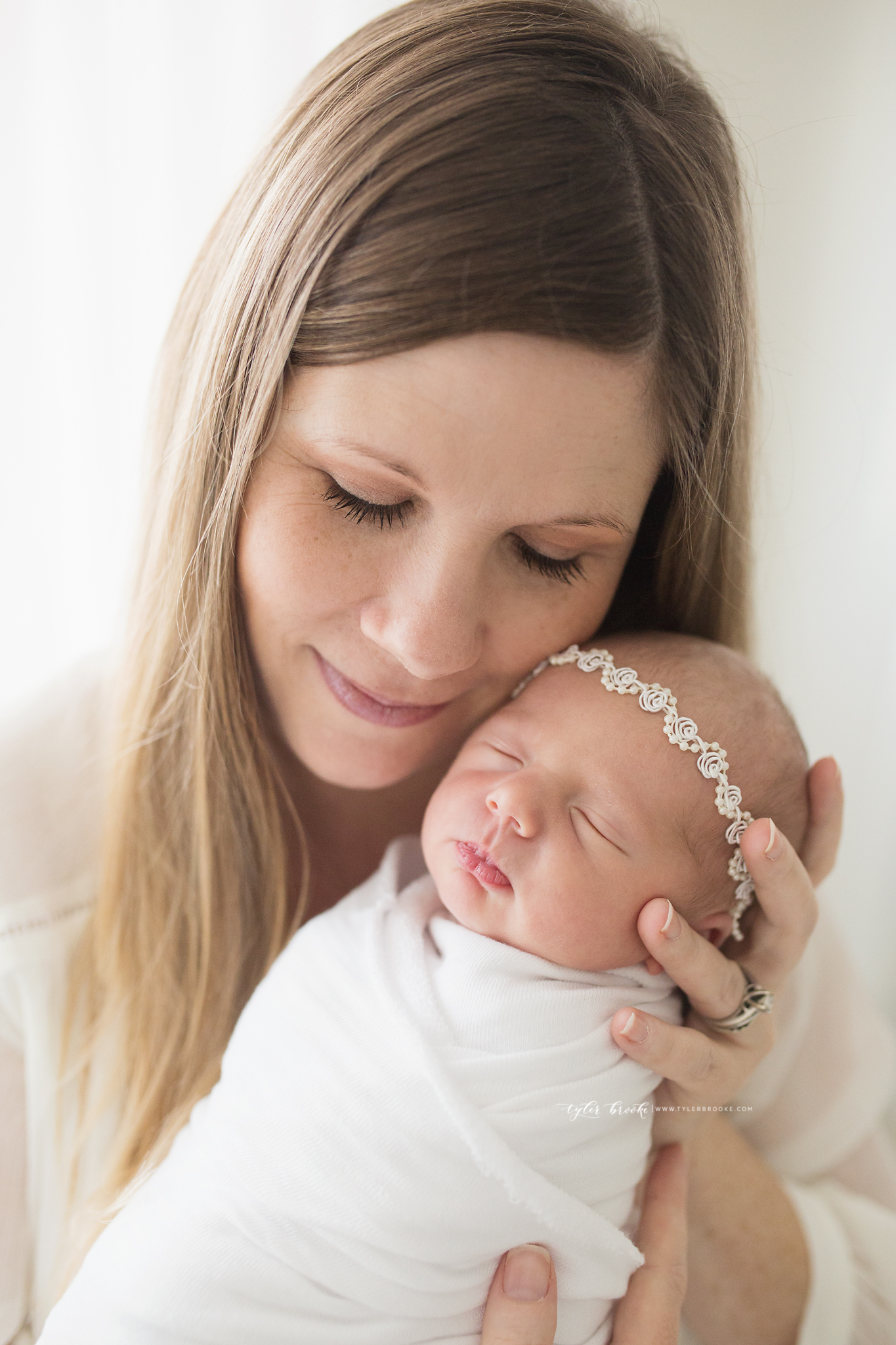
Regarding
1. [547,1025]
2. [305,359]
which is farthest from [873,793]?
[305,359]

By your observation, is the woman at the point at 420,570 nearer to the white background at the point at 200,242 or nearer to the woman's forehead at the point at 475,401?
the woman's forehead at the point at 475,401

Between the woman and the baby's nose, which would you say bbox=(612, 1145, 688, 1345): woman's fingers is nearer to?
the woman

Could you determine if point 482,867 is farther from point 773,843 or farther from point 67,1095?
point 67,1095

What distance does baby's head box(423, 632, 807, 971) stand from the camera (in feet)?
3.09

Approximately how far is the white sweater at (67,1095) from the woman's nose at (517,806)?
579 mm

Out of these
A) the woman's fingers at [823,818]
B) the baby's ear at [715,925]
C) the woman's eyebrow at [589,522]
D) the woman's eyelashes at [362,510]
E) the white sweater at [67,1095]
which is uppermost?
the woman's eyebrow at [589,522]

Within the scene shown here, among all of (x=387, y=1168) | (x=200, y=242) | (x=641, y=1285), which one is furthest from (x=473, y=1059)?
(x=200, y=242)

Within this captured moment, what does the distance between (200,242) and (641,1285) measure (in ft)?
5.06

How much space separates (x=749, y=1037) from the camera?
107 cm

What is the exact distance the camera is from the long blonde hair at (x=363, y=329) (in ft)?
2.76

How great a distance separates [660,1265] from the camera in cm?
99

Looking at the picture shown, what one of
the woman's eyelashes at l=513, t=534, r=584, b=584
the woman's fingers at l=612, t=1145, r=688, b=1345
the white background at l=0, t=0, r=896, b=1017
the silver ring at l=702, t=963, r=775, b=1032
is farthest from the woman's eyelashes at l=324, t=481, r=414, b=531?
the woman's fingers at l=612, t=1145, r=688, b=1345

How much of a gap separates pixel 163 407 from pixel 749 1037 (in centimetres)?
101

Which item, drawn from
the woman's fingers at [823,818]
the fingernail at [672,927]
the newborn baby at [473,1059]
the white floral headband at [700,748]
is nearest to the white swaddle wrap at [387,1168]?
the newborn baby at [473,1059]
